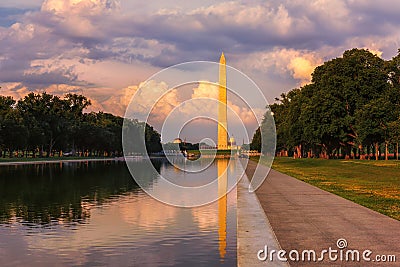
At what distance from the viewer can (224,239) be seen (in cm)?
1645

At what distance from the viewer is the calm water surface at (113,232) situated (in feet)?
45.3

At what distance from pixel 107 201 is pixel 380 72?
227 feet

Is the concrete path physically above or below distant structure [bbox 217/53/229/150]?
below

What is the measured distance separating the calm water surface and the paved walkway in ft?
5.35

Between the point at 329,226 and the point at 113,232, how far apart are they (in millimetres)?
7013

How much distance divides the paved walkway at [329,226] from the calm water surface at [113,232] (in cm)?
→ 163

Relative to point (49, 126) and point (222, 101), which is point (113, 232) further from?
point (49, 126)

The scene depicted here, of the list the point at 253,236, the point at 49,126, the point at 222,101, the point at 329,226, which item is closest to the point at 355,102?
the point at 222,101

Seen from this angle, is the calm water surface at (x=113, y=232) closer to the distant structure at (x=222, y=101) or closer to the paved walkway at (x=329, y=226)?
the paved walkway at (x=329, y=226)

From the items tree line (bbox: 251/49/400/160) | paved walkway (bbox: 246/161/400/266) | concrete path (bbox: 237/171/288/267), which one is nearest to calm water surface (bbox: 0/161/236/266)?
concrete path (bbox: 237/171/288/267)

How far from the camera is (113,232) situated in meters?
17.7

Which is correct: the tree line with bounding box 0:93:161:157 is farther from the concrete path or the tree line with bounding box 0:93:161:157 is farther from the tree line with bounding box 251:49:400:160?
the concrete path

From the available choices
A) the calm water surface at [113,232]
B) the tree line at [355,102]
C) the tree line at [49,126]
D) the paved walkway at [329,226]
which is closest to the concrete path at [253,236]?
the paved walkway at [329,226]

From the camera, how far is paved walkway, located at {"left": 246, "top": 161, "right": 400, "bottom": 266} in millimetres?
12781
